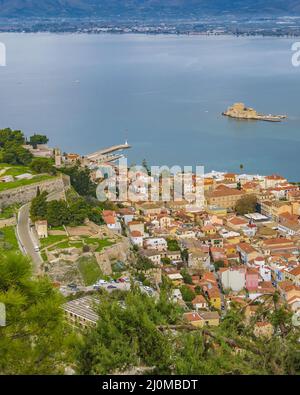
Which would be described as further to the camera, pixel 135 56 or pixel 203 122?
pixel 135 56

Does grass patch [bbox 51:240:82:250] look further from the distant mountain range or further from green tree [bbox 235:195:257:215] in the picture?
the distant mountain range

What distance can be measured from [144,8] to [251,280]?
50.4 m

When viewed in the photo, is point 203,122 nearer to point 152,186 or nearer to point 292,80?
point 152,186

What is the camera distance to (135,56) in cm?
2939

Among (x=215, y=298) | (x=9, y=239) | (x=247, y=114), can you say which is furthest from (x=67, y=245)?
(x=247, y=114)

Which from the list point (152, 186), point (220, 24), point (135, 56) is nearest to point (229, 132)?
point (152, 186)

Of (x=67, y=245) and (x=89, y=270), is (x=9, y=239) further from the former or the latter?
(x=89, y=270)

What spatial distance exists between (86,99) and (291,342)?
16.6 meters

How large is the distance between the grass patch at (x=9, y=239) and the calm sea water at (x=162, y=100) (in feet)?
17.6

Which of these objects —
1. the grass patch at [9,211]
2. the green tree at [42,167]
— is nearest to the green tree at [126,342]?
the grass patch at [9,211]

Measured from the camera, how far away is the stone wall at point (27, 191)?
23.3 feet

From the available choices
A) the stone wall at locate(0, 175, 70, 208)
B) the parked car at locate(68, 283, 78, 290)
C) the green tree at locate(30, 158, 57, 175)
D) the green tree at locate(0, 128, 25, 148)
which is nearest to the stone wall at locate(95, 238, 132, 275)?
the parked car at locate(68, 283, 78, 290)

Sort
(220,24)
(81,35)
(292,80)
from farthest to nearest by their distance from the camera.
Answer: (220,24) → (81,35) → (292,80)

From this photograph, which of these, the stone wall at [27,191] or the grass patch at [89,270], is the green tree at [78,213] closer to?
the stone wall at [27,191]
